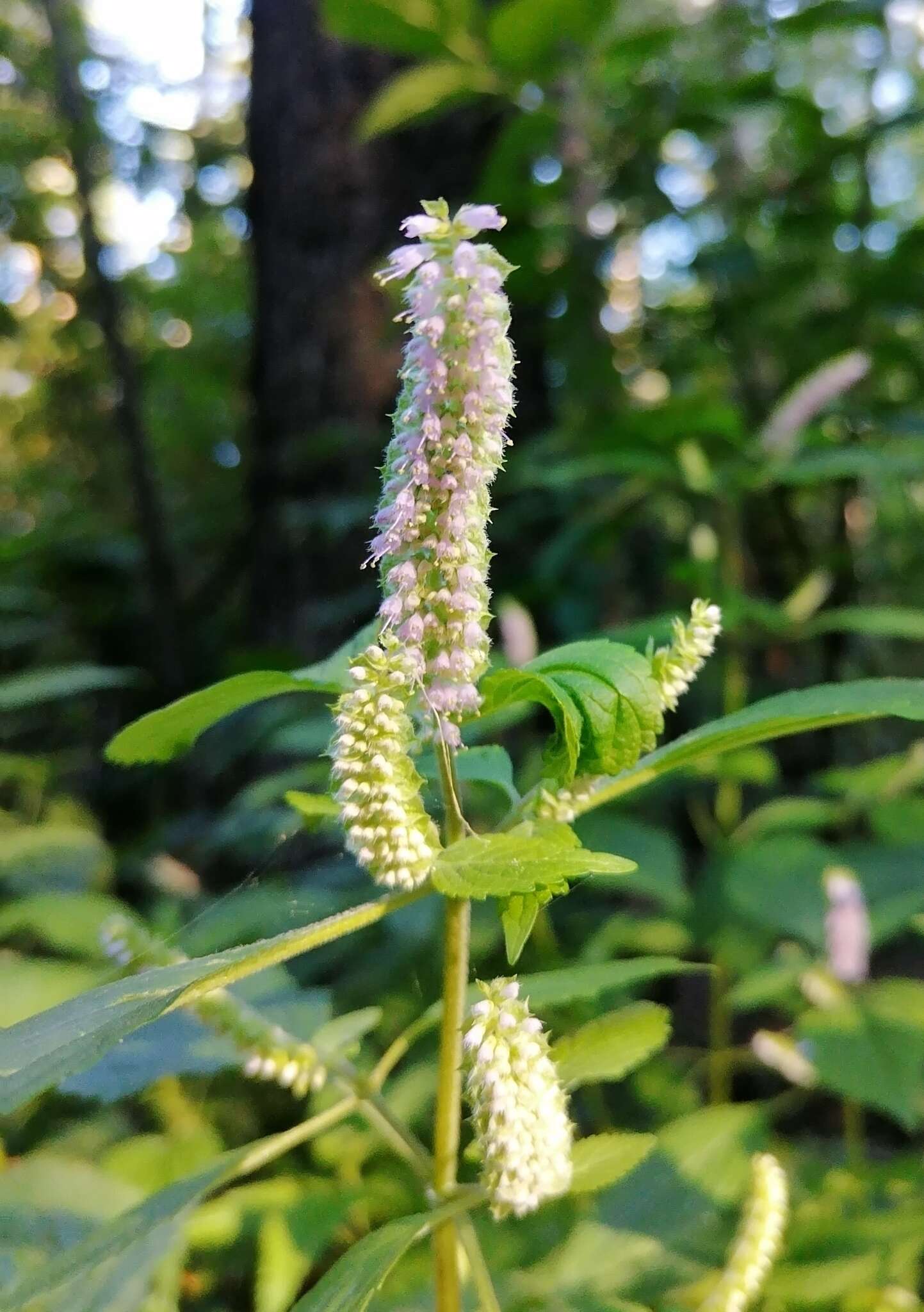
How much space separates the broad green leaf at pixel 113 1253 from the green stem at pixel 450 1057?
0.13 meters

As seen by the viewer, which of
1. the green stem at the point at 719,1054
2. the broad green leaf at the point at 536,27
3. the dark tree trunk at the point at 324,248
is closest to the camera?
the green stem at the point at 719,1054

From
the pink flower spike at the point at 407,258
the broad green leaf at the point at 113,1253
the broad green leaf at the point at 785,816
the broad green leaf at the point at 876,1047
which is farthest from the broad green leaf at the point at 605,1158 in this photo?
the broad green leaf at the point at 785,816

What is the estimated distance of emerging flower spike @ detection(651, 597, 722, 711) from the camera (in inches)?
23.4

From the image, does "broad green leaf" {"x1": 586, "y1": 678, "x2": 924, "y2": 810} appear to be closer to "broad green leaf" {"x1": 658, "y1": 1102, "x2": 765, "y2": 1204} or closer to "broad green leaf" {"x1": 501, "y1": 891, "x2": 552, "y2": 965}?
"broad green leaf" {"x1": 501, "y1": 891, "x2": 552, "y2": 965}

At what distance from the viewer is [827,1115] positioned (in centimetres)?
243

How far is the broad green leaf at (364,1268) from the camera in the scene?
0.46 metres

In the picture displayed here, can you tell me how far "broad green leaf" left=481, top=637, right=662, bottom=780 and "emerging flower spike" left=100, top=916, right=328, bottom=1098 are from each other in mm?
303

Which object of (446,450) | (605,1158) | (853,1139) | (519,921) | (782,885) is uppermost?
(446,450)

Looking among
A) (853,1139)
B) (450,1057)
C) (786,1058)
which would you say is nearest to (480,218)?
(450,1057)

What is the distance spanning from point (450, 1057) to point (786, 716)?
276 mm

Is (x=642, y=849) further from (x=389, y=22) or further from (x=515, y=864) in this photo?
(x=389, y=22)

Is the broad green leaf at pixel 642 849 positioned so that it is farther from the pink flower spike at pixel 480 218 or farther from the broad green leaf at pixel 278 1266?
the pink flower spike at pixel 480 218

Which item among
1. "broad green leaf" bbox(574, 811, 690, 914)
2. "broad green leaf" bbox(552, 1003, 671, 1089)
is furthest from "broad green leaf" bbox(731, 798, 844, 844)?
"broad green leaf" bbox(552, 1003, 671, 1089)

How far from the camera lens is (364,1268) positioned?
19.1 inches
